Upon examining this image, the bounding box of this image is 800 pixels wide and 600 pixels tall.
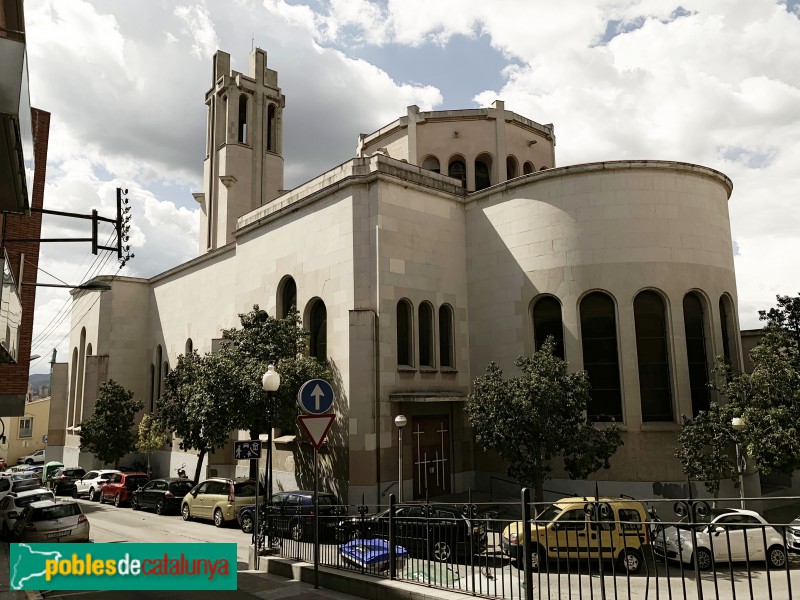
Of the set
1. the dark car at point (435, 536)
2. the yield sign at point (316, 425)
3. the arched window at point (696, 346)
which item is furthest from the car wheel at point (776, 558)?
the yield sign at point (316, 425)

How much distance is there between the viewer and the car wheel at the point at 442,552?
9.24m

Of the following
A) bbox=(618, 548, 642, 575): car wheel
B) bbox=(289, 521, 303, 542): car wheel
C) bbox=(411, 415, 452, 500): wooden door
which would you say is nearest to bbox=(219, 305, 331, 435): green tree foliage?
bbox=(411, 415, 452, 500): wooden door

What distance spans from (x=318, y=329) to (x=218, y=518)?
786 cm

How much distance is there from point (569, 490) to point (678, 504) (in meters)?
13.2

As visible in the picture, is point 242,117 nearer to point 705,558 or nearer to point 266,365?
point 266,365

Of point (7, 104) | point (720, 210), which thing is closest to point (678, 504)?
point (7, 104)

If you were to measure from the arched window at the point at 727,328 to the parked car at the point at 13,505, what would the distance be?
78.1ft

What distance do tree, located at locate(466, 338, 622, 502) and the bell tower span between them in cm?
2605

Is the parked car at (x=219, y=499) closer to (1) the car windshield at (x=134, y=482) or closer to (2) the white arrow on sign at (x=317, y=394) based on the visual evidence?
(1) the car windshield at (x=134, y=482)

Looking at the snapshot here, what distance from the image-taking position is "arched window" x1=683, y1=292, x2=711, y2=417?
68.0ft

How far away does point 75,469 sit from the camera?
33781 millimetres

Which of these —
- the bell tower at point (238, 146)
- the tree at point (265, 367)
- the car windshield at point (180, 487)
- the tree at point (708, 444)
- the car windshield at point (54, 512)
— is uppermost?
the bell tower at point (238, 146)

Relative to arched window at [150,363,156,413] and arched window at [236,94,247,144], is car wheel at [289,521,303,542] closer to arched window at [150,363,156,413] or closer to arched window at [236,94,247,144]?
arched window at [150,363,156,413]
